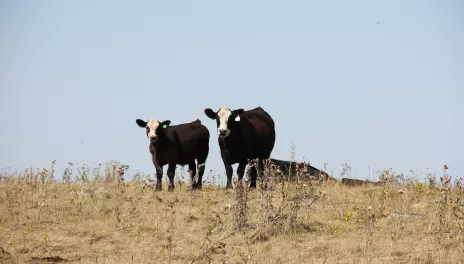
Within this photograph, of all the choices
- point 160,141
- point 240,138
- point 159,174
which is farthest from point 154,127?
point 240,138

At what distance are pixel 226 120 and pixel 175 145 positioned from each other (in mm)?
1866

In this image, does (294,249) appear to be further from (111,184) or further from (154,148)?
(154,148)

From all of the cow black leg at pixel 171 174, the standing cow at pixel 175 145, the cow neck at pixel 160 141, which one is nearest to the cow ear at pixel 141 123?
the standing cow at pixel 175 145

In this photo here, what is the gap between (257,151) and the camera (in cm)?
1850

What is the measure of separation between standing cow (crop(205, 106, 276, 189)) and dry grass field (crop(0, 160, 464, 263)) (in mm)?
1642

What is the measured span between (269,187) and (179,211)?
2.16 meters

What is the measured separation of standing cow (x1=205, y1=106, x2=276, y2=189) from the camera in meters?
17.7

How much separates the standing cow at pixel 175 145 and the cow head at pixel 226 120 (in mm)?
1204

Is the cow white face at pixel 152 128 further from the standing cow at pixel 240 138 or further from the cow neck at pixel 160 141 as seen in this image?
the standing cow at pixel 240 138

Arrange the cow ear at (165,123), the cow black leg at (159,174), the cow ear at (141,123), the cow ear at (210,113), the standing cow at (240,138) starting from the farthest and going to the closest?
1. the cow ear at (141,123)
2. the cow ear at (165,123)
3. the cow ear at (210,113)
4. the cow black leg at (159,174)
5. the standing cow at (240,138)

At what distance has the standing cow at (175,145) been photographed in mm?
18625

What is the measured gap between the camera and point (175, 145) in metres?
18.9

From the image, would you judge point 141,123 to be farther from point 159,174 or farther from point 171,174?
point 171,174

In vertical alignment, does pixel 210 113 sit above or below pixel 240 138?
above
